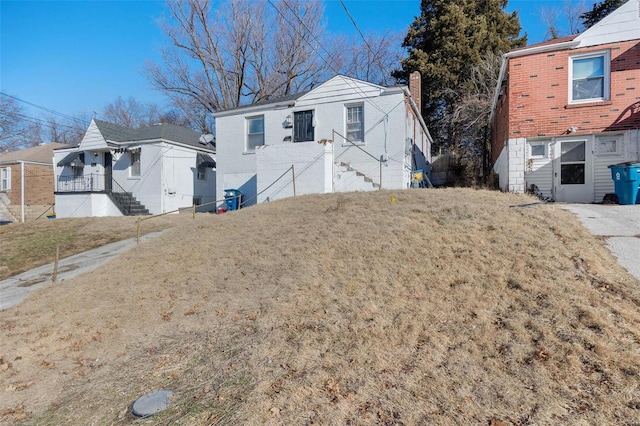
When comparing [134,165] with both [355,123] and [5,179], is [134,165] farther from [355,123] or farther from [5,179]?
[5,179]

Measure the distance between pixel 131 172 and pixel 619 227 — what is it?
67.6 feet

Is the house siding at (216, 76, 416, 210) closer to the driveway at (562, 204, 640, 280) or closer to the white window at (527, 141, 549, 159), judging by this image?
the white window at (527, 141, 549, 159)

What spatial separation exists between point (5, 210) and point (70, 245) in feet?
59.6

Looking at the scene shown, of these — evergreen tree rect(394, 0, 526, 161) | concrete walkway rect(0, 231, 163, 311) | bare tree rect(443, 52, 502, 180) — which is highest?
evergreen tree rect(394, 0, 526, 161)

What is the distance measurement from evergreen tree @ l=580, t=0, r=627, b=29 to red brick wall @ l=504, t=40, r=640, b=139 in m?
16.6

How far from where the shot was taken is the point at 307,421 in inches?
111

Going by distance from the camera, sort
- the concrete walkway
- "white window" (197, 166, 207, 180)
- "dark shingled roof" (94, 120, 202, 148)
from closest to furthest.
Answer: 1. the concrete walkway
2. "dark shingled roof" (94, 120, 202, 148)
3. "white window" (197, 166, 207, 180)

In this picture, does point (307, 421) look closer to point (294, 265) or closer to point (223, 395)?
point (223, 395)

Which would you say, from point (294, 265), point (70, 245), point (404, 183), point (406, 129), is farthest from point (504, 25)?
point (70, 245)

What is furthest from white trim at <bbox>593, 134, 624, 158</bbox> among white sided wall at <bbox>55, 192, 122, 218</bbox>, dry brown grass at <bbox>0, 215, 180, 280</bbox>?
white sided wall at <bbox>55, 192, 122, 218</bbox>

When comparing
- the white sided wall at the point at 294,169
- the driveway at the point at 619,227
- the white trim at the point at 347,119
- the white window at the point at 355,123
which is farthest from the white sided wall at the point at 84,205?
the driveway at the point at 619,227

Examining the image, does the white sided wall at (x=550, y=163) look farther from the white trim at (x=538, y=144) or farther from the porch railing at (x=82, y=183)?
the porch railing at (x=82, y=183)

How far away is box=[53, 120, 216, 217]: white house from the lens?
18.6 m

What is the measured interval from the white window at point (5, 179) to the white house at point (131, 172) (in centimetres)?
728
